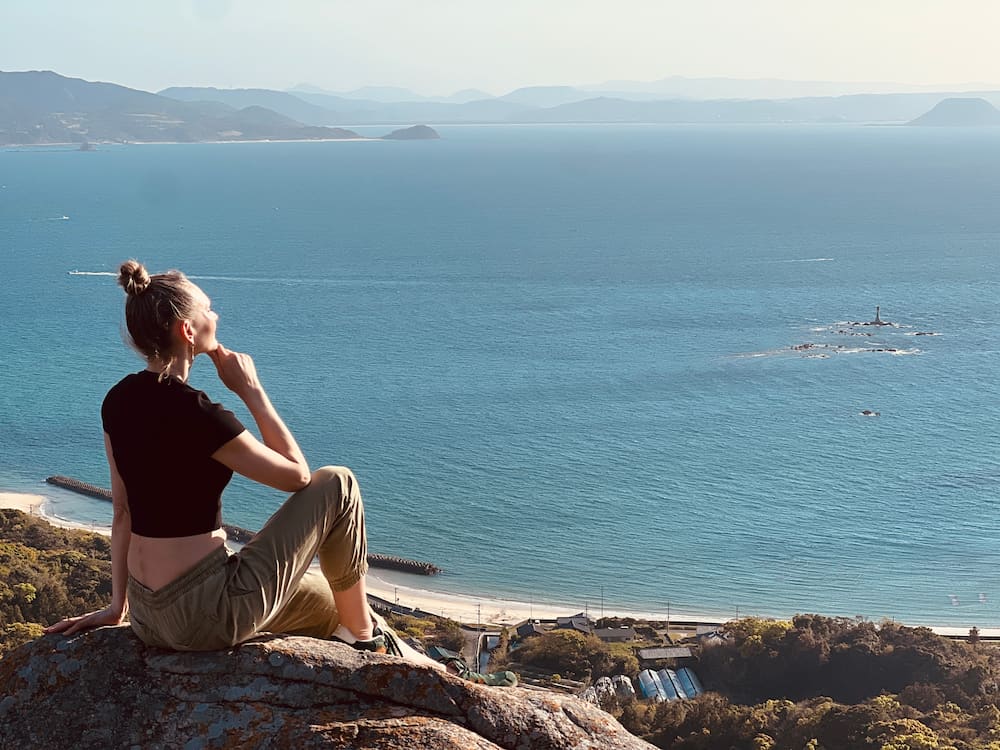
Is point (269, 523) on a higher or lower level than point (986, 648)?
higher

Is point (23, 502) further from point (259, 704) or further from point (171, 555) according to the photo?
point (259, 704)

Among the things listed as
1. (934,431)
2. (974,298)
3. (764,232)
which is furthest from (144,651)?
(764,232)

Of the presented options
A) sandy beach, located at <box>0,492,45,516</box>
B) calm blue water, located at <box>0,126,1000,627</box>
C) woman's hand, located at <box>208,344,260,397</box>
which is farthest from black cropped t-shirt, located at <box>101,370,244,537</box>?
sandy beach, located at <box>0,492,45,516</box>

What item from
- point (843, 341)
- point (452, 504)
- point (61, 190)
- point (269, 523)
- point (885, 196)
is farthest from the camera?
point (61, 190)

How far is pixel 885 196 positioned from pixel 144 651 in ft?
602

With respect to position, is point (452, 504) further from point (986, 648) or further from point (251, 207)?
point (251, 207)

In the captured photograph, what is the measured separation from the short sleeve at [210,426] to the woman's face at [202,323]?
31 centimetres

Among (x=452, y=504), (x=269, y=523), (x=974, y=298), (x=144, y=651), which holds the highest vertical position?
(x=269, y=523)

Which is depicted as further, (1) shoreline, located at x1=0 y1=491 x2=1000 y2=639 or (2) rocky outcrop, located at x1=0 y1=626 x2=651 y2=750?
(1) shoreline, located at x1=0 y1=491 x2=1000 y2=639

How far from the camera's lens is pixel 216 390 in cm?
6112

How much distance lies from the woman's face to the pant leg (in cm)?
77

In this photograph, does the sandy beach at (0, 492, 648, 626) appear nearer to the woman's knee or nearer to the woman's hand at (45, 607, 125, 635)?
the woman's hand at (45, 607, 125, 635)

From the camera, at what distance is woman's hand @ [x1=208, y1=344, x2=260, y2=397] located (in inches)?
203

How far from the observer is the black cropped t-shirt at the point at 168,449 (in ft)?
15.6
